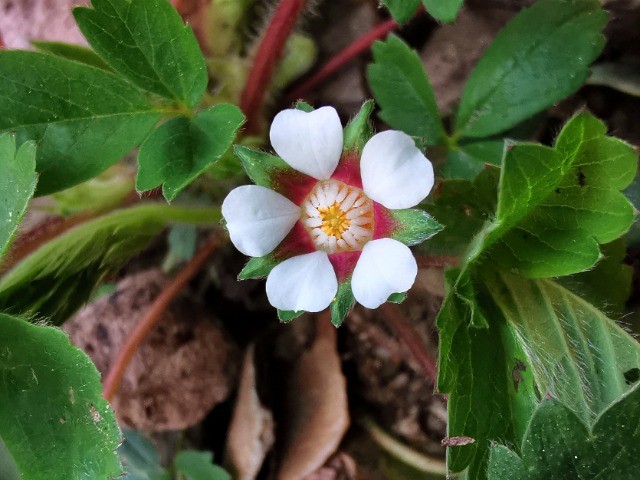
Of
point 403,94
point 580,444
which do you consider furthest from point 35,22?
point 580,444

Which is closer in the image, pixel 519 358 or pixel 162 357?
pixel 519 358

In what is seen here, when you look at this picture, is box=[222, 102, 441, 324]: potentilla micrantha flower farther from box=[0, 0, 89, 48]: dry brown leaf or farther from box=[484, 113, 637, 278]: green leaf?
box=[0, 0, 89, 48]: dry brown leaf

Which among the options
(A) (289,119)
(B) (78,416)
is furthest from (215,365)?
(A) (289,119)

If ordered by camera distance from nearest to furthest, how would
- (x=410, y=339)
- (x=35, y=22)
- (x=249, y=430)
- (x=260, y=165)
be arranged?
1. (x=260, y=165)
2. (x=410, y=339)
3. (x=249, y=430)
4. (x=35, y=22)

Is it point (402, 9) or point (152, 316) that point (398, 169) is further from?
point (152, 316)

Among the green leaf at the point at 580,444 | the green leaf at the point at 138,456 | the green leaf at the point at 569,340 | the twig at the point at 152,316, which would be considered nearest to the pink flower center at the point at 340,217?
the green leaf at the point at 569,340

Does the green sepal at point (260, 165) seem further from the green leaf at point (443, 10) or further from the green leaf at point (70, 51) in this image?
the green leaf at point (70, 51)
